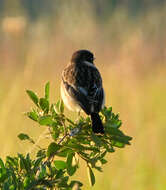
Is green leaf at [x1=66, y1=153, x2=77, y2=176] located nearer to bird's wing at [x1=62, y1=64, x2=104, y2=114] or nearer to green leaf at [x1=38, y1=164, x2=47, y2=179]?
green leaf at [x1=38, y1=164, x2=47, y2=179]

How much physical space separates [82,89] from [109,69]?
18.1 feet

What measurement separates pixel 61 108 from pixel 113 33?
343 inches

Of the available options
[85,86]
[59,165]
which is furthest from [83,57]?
[59,165]

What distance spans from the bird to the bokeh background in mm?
1433

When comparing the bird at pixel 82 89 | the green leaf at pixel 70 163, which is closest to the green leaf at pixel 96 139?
the green leaf at pixel 70 163

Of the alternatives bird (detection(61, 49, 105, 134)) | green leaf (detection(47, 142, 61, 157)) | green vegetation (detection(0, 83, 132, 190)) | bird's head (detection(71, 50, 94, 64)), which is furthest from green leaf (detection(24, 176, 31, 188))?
bird's head (detection(71, 50, 94, 64))

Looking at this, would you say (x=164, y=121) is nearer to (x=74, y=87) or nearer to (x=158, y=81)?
(x=158, y=81)

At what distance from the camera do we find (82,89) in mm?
3320

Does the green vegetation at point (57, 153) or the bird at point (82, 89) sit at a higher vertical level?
the bird at point (82, 89)

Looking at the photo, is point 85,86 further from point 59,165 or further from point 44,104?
point 59,165

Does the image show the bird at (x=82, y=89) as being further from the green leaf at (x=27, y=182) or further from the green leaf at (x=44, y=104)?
the green leaf at (x=27, y=182)

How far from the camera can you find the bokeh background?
17.0ft

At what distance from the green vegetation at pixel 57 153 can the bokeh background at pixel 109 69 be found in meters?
2.72

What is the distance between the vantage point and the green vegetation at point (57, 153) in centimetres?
177
